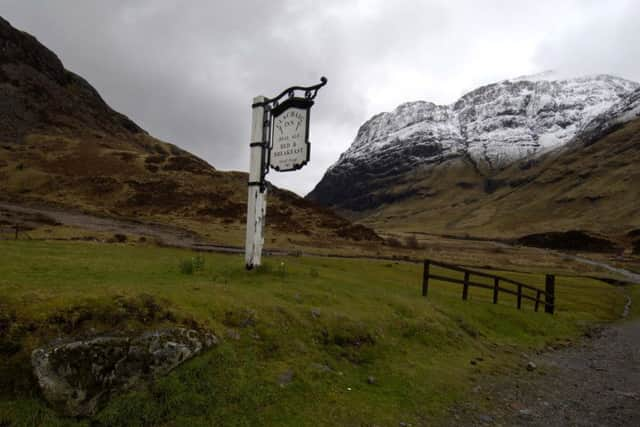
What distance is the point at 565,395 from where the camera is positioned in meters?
10.8

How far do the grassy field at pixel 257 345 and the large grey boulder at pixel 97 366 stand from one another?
0.60 feet

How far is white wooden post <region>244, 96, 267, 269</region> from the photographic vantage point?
1507cm

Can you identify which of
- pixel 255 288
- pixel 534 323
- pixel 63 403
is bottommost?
pixel 534 323

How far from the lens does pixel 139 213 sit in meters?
60.4

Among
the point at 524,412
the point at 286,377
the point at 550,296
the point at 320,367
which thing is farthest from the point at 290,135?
the point at 550,296

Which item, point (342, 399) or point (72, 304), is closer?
point (72, 304)

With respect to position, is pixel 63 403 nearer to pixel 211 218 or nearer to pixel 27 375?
pixel 27 375

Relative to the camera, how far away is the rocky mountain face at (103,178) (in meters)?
61.2

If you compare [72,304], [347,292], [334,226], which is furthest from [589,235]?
[72,304]

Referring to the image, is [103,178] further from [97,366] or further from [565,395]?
[565,395]

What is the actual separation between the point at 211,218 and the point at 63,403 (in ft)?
196

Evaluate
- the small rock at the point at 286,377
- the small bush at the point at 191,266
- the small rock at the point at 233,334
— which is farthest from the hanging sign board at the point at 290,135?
the small rock at the point at 286,377

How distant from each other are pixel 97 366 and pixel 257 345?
3.04 metres

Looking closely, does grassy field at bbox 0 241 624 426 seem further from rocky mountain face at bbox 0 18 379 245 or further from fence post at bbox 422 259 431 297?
rocky mountain face at bbox 0 18 379 245
